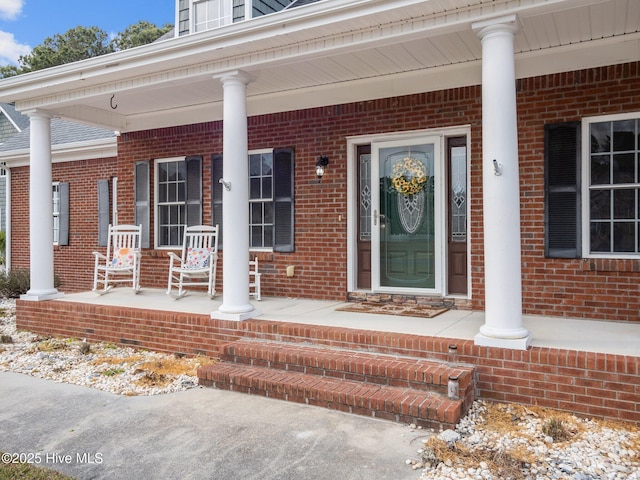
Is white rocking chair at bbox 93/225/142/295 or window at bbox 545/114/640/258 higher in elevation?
window at bbox 545/114/640/258

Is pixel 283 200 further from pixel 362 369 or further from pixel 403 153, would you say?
pixel 362 369

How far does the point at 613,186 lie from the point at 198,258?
4.80 m

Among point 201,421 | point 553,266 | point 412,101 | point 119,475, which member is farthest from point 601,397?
point 412,101

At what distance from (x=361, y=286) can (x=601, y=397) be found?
3225mm

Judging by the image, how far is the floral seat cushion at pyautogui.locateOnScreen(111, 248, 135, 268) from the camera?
7238 mm

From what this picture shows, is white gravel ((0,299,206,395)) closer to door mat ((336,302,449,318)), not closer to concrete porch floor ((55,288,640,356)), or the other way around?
concrete porch floor ((55,288,640,356))

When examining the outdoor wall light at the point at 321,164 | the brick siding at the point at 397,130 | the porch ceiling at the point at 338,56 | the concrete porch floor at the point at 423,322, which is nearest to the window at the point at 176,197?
the brick siding at the point at 397,130

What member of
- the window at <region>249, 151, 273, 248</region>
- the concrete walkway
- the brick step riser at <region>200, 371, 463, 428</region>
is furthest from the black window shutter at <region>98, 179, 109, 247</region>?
the brick step riser at <region>200, 371, 463, 428</region>

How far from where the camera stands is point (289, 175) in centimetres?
664

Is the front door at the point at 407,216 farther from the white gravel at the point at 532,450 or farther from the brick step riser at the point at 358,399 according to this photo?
the white gravel at the point at 532,450

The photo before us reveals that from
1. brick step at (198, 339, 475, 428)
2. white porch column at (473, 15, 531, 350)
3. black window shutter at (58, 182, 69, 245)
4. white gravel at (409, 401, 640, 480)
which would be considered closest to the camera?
white gravel at (409, 401, 640, 480)

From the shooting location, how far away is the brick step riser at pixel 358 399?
3428 millimetres

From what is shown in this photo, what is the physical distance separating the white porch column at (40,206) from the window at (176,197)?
1.49 metres

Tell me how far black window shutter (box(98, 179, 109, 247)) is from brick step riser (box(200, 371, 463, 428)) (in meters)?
5.68
